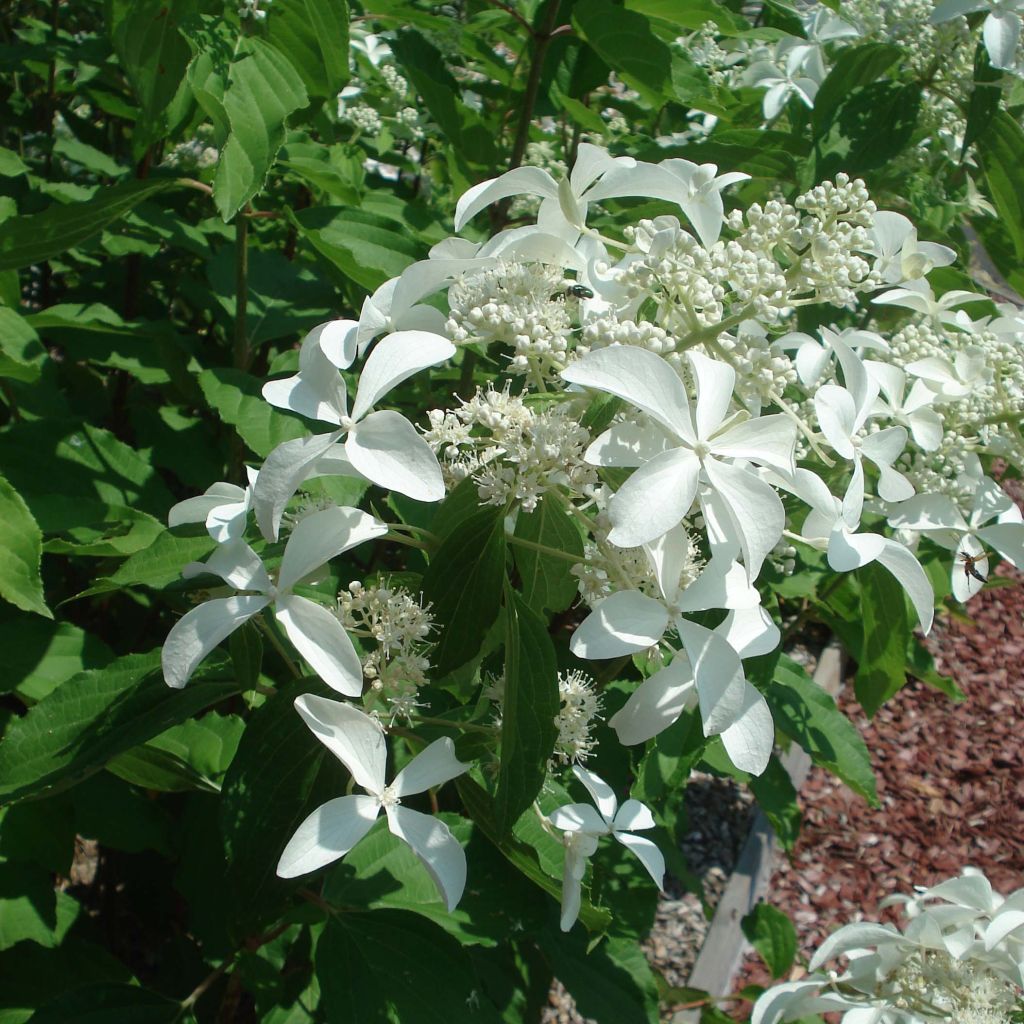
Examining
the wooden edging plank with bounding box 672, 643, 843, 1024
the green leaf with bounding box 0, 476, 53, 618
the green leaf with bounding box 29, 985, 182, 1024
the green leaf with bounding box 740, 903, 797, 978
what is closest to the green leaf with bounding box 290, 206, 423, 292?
the green leaf with bounding box 0, 476, 53, 618

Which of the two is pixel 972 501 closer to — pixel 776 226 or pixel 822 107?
pixel 776 226

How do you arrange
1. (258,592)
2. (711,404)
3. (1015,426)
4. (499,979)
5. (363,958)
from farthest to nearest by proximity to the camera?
(499,979) < (1015,426) < (363,958) < (258,592) < (711,404)

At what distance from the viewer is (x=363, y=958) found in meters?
1.23

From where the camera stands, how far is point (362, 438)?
2.98 ft

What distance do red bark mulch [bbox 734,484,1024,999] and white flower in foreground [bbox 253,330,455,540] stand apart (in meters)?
2.63

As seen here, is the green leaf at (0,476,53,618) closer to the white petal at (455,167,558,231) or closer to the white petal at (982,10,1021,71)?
the white petal at (455,167,558,231)

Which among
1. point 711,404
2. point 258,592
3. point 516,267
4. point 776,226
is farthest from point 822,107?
point 258,592

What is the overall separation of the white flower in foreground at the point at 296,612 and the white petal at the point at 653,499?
261 millimetres

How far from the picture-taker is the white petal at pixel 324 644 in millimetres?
894

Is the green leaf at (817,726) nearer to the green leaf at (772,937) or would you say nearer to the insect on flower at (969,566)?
the insect on flower at (969,566)

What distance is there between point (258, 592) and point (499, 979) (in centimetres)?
115

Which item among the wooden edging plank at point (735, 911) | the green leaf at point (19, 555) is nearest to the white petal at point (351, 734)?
the green leaf at point (19, 555)

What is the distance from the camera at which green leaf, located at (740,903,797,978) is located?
2277mm

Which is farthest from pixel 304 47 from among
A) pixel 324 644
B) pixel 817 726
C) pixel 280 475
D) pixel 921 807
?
pixel 921 807
